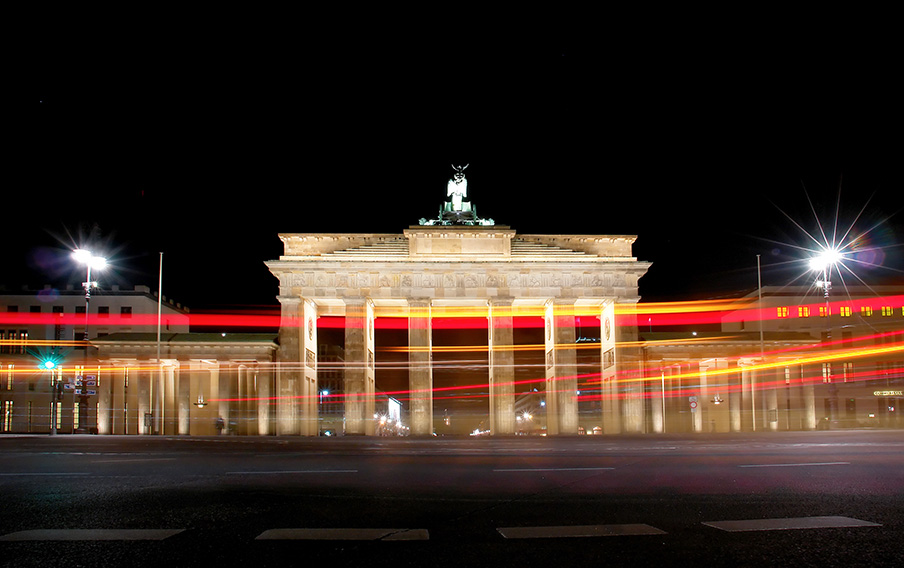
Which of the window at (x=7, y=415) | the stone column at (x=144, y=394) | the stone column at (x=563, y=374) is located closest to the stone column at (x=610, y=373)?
the stone column at (x=563, y=374)

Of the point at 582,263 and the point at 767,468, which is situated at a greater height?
the point at 582,263

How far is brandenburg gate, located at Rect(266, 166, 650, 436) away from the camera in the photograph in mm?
57344

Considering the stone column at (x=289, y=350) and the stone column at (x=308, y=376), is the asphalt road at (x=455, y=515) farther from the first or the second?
the stone column at (x=289, y=350)

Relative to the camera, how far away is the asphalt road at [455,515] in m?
5.97

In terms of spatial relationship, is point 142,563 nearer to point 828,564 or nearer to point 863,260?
point 828,564

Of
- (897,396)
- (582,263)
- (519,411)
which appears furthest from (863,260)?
(519,411)

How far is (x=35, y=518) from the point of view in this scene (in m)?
7.99

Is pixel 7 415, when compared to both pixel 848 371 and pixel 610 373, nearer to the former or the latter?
pixel 610 373

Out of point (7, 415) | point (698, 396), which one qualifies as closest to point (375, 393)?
point (698, 396)

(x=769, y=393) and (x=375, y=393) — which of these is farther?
(x=769, y=393)

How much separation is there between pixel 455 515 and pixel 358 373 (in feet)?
162

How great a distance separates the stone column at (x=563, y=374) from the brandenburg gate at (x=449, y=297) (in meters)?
0.07

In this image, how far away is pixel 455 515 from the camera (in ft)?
27.2

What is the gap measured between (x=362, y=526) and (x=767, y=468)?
8861 mm
